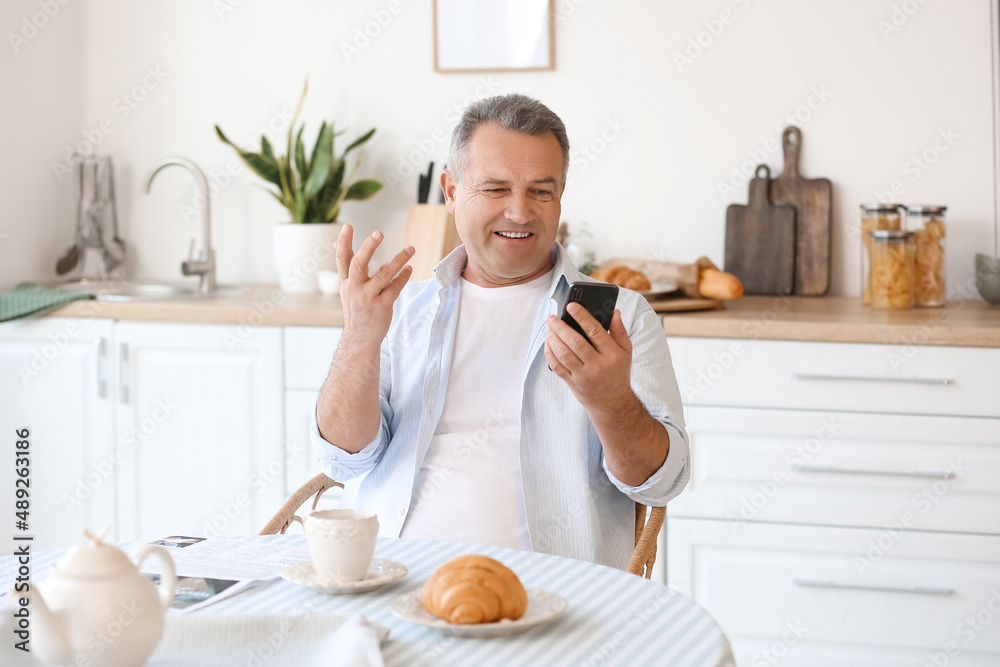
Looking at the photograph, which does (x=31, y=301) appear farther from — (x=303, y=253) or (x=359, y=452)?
(x=359, y=452)

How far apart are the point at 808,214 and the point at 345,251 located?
1.64m

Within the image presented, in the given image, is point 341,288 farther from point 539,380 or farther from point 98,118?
point 98,118

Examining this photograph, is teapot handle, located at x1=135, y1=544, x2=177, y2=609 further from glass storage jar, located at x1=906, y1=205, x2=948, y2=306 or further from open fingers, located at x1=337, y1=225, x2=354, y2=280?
glass storage jar, located at x1=906, y1=205, x2=948, y2=306

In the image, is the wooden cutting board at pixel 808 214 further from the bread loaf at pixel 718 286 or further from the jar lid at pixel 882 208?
the bread loaf at pixel 718 286

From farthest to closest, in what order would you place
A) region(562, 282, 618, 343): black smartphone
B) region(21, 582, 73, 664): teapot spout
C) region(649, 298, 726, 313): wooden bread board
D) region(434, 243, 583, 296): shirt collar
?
1. region(649, 298, 726, 313): wooden bread board
2. region(434, 243, 583, 296): shirt collar
3. region(562, 282, 618, 343): black smartphone
4. region(21, 582, 73, 664): teapot spout

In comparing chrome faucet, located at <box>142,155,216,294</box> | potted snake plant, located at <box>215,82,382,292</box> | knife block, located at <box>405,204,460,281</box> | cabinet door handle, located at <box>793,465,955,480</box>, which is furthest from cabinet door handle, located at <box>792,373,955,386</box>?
chrome faucet, located at <box>142,155,216,294</box>

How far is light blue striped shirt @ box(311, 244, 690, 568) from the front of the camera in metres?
1.50

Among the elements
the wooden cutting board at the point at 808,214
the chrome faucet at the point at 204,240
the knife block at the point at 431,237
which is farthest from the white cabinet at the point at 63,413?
the wooden cutting board at the point at 808,214

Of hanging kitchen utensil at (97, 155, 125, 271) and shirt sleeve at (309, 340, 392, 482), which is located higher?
hanging kitchen utensil at (97, 155, 125, 271)

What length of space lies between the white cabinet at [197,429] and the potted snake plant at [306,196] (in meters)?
0.40

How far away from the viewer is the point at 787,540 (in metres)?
2.19

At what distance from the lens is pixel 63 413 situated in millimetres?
2541

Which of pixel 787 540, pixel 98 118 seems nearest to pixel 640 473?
pixel 787 540

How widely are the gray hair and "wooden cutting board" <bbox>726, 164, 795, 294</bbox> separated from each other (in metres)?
1.22
